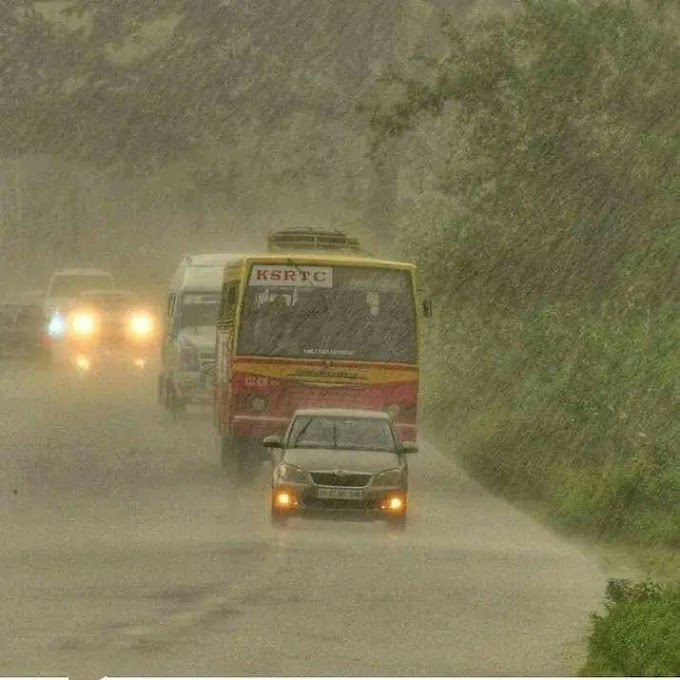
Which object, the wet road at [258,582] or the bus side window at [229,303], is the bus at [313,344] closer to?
the bus side window at [229,303]

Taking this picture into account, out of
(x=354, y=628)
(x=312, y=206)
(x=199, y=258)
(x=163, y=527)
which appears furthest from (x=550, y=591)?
(x=312, y=206)

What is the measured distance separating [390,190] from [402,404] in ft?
265

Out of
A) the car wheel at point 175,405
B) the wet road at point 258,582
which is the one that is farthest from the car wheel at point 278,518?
the car wheel at point 175,405

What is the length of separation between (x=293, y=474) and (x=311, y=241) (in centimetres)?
1224

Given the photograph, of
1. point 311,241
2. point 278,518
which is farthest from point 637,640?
point 311,241

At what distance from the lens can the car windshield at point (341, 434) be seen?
81.3 feet

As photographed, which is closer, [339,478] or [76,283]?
[339,478]

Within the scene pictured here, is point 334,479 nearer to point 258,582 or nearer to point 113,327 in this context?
point 258,582

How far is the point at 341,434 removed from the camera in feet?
82.1

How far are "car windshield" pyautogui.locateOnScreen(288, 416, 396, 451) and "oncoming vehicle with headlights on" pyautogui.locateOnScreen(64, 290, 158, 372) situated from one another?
32779mm

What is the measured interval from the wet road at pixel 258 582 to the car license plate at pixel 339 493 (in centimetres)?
39

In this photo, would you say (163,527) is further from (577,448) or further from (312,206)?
(312,206)

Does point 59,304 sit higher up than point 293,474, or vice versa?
point 293,474

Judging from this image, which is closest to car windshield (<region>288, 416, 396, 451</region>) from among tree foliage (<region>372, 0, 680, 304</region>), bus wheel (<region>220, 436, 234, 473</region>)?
bus wheel (<region>220, 436, 234, 473</region>)
